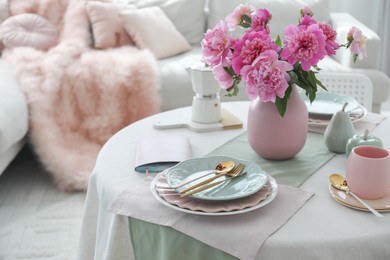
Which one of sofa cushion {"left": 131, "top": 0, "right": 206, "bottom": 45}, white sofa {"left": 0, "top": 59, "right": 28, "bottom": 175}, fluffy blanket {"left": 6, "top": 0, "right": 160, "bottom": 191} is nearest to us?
white sofa {"left": 0, "top": 59, "right": 28, "bottom": 175}

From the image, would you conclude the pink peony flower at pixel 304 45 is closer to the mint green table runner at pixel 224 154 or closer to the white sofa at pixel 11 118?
the mint green table runner at pixel 224 154

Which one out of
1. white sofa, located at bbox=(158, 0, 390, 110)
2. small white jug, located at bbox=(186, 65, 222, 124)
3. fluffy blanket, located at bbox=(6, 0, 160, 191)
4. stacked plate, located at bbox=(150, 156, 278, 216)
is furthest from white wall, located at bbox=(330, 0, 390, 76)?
stacked plate, located at bbox=(150, 156, 278, 216)

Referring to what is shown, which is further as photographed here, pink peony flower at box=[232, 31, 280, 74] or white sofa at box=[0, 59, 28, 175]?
white sofa at box=[0, 59, 28, 175]

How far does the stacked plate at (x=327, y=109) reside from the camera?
1.66 m

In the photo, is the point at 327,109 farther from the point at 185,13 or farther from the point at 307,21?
the point at 185,13

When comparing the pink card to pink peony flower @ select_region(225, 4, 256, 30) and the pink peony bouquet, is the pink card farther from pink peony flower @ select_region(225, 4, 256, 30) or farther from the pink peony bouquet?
pink peony flower @ select_region(225, 4, 256, 30)

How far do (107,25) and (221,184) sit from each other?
2.28m

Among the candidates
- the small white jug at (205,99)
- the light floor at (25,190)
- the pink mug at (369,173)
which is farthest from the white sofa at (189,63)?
the pink mug at (369,173)

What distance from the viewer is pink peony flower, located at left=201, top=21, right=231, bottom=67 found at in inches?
49.3

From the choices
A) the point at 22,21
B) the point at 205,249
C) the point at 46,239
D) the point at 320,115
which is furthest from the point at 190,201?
the point at 22,21

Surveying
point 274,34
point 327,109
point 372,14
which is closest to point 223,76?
point 327,109

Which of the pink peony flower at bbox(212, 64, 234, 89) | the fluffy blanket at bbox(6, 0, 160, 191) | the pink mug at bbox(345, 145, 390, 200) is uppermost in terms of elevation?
A: the pink peony flower at bbox(212, 64, 234, 89)

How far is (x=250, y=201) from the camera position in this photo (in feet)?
3.80

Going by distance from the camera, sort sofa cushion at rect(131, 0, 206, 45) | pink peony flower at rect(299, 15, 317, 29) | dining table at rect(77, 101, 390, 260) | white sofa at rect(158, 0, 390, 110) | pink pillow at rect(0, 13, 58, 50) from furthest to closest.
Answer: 1. sofa cushion at rect(131, 0, 206, 45)
2. pink pillow at rect(0, 13, 58, 50)
3. white sofa at rect(158, 0, 390, 110)
4. pink peony flower at rect(299, 15, 317, 29)
5. dining table at rect(77, 101, 390, 260)
